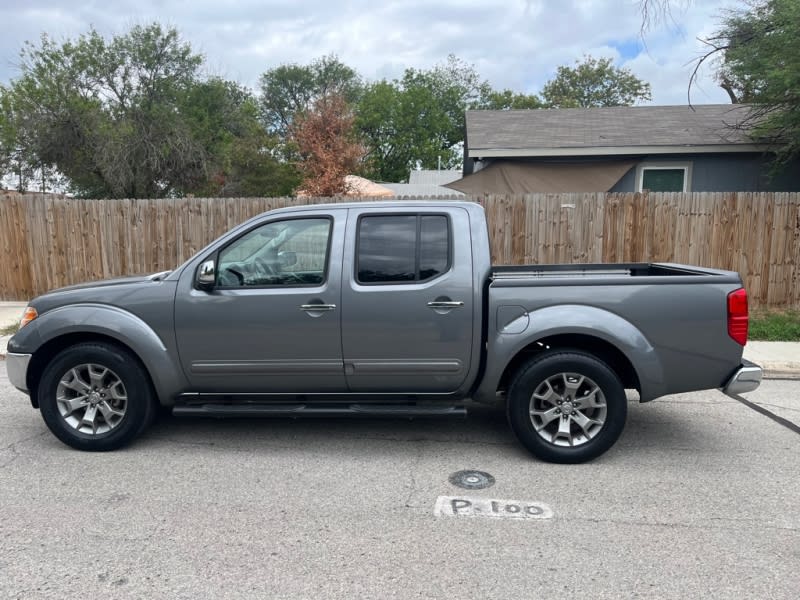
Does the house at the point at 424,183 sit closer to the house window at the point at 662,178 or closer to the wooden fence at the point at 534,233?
the house window at the point at 662,178

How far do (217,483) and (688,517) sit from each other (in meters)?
2.99

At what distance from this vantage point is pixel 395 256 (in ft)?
14.3

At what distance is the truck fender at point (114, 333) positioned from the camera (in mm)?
4312

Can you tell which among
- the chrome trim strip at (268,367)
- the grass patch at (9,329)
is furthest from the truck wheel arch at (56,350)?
the grass patch at (9,329)

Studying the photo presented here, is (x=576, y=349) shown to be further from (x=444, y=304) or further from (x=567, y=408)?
(x=444, y=304)

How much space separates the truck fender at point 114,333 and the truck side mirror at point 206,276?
0.51 metres

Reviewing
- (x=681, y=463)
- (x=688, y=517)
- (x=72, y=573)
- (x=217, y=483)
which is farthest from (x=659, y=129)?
(x=72, y=573)

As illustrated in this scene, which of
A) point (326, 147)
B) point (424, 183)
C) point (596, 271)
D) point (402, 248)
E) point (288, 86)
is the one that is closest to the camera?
point (402, 248)

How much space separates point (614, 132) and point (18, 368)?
12240mm

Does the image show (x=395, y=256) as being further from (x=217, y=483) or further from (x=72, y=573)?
(x=72, y=573)

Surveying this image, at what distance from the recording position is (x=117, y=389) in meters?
4.45

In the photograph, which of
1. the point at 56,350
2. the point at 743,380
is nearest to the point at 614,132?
the point at 743,380

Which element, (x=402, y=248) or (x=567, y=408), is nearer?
(x=567, y=408)

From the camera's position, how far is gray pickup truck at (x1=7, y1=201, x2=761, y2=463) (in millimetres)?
4109
